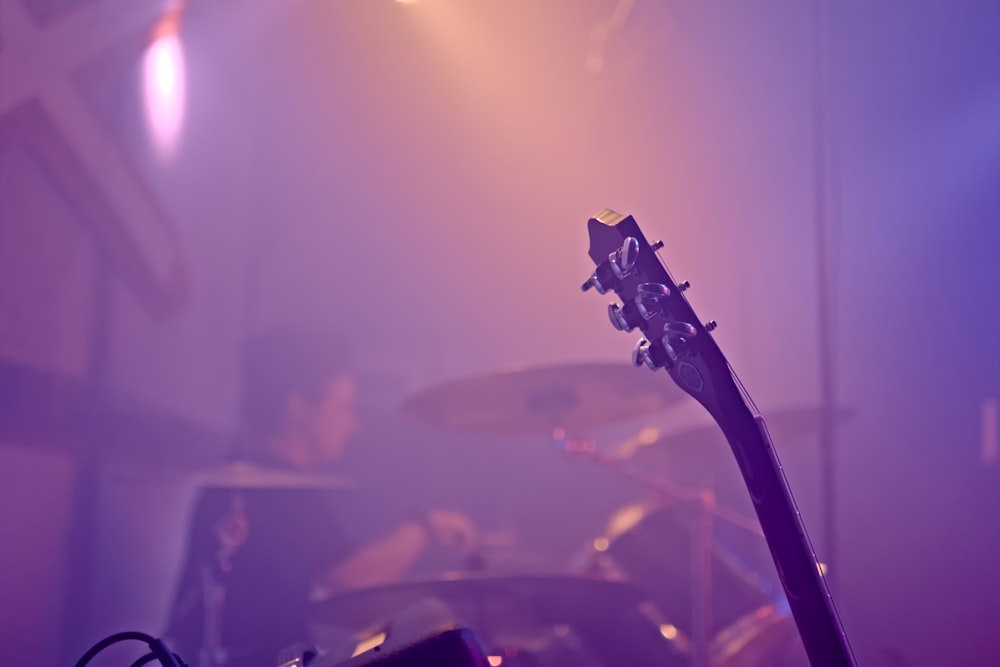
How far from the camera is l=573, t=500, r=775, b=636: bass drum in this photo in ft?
6.34

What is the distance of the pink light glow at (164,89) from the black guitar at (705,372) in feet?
5.73

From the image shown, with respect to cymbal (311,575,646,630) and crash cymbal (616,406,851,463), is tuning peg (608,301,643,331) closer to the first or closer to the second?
cymbal (311,575,646,630)

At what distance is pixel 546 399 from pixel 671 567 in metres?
0.58

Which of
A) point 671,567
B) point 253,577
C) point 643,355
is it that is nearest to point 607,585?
point 671,567

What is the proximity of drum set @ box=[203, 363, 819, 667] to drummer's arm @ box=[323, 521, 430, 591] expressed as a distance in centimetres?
57

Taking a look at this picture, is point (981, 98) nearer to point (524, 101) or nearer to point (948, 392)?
point (948, 392)

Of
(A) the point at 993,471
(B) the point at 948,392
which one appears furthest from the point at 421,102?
(A) the point at 993,471

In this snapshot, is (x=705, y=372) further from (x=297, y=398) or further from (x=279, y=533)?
(x=297, y=398)

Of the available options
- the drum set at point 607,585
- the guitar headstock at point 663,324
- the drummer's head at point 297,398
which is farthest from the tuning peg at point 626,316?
the drummer's head at point 297,398

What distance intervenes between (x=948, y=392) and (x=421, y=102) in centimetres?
189

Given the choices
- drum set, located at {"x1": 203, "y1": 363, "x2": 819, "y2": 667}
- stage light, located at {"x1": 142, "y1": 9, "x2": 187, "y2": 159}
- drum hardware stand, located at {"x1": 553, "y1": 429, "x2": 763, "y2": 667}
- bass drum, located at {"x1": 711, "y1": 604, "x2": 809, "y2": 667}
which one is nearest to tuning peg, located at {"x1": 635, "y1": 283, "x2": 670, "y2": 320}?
drum set, located at {"x1": 203, "y1": 363, "x2": 819, "y2": 667}

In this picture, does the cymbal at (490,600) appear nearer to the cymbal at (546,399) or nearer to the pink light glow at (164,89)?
the cymbal at (546,399)

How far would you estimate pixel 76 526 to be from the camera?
1945mm

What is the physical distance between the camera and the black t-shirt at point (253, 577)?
5.90 feet
